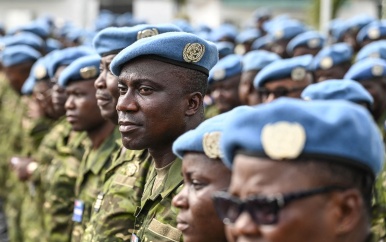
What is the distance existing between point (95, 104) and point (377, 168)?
370 centimetres

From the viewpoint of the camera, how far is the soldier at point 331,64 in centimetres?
814

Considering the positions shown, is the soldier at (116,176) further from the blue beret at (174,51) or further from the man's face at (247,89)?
the man's face at (247,89)

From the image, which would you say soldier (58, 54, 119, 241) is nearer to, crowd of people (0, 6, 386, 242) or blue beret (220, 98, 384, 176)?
crowd of people (0, 6, 386, 242)

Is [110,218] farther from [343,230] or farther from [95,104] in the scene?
[343,230]

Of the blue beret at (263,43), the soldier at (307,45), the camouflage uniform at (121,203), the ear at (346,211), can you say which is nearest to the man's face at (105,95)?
the camouflage uniform at (121,203)

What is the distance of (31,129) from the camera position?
28.2 feet

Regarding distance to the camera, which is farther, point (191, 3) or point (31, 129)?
point (191, 3)

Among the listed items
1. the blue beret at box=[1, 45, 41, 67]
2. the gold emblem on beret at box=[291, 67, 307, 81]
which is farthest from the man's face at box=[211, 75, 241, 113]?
the blue beret at box=[1, 45, 41, 67]

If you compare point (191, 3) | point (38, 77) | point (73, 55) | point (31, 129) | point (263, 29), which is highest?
point (73, 55)

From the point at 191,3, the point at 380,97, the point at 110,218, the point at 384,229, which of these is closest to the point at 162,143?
the point at 110,218

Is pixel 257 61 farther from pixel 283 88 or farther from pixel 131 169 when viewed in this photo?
pixel 131 169

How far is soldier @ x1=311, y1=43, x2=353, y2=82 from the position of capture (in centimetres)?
814

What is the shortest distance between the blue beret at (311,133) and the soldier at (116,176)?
2021 mm

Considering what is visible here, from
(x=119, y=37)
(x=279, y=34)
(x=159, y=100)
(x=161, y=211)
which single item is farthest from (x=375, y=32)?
(x=161, y=211)
